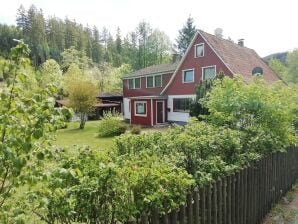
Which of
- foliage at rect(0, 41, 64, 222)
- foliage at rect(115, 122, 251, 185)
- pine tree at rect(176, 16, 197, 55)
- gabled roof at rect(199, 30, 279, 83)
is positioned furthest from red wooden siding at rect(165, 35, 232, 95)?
pine tree at rect(176, 16, 197, 55)

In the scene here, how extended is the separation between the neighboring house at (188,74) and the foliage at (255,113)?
49.6 feet

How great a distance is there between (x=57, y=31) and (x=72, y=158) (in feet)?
253

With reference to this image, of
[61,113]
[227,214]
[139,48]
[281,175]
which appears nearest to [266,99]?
[281,175]

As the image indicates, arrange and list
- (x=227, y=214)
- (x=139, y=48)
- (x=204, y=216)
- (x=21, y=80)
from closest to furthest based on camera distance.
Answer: (x=21, y=80) < (x=204, y=216) < (x=227, y=214) < (x=139, y=48)

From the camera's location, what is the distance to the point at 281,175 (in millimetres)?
6223

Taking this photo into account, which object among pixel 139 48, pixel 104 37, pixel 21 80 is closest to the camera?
pixel 21 80

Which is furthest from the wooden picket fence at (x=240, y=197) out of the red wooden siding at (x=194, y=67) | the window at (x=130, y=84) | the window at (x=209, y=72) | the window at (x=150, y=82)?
the window at (x=130, y=84)

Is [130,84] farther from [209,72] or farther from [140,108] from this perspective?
[209,72]

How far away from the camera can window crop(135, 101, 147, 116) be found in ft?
89.0

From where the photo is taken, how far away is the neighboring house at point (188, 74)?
73.7 feet

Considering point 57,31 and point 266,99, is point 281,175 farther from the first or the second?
point 57,31

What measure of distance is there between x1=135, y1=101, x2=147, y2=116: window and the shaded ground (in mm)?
20997

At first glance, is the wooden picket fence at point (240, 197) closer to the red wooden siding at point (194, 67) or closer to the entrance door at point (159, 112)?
the red wooden siding at point (194, 67)

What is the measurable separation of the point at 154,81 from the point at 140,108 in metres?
3.81
